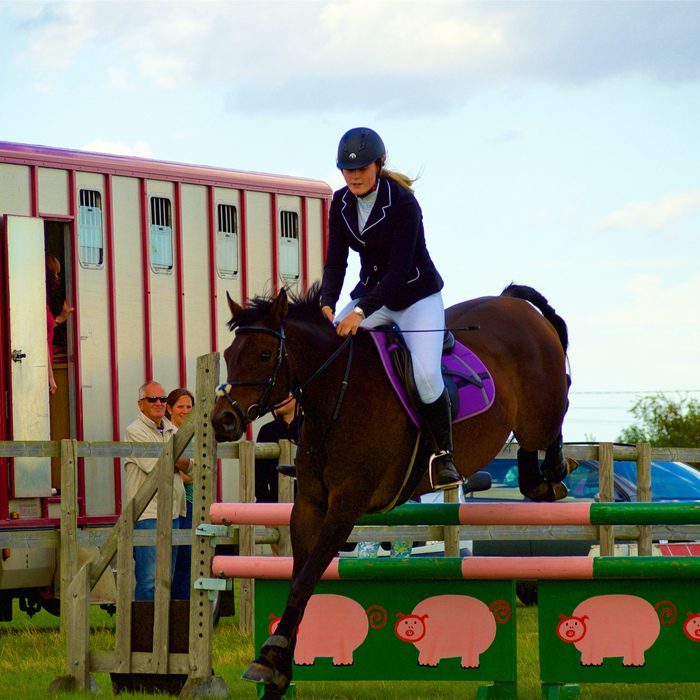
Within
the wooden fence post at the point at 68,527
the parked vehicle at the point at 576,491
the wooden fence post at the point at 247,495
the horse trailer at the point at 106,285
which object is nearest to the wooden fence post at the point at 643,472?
the parked vehicle at the point at 576,491

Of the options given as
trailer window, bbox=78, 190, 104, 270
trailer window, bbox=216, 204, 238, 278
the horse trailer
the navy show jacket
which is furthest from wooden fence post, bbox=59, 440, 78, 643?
the navy show jacket

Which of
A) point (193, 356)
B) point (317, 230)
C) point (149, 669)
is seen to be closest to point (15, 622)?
point (193, 356)

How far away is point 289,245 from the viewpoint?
13891mm

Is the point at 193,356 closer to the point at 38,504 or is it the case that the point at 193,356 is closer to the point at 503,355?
the point at 38,504

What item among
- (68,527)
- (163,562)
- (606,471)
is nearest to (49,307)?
(68,527)

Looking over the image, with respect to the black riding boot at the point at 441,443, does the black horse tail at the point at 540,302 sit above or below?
above

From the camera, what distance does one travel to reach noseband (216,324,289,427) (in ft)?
21.2

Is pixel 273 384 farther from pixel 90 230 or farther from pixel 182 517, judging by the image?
pixel 90 230

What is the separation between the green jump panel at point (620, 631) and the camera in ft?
24.6

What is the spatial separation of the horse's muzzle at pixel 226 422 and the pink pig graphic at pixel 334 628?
1790 millimetres

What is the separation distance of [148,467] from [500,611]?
14.7ft

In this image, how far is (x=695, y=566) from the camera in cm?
736

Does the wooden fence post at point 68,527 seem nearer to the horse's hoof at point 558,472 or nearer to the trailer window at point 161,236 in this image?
the trailer window at point 161,236

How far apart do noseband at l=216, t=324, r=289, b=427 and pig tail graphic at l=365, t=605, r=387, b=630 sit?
1.62 m
